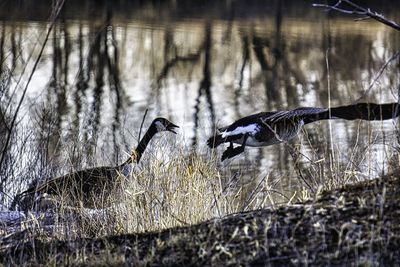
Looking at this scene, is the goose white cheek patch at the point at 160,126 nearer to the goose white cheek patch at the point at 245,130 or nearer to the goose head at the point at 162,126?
the goose head at the point at 162,126

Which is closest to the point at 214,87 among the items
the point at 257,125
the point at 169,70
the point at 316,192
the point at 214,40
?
the point at 169,70

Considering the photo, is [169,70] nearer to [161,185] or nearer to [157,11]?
[157,11]

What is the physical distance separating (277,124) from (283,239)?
157 inches

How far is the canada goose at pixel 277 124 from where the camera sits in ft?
22.0

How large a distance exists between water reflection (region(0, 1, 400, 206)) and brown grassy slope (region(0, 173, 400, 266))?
227 inches

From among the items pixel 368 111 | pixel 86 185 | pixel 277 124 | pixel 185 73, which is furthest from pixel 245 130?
pixel 185 73

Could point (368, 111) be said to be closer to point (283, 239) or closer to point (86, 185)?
point (283, 239)

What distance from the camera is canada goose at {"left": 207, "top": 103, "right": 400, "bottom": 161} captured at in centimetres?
670

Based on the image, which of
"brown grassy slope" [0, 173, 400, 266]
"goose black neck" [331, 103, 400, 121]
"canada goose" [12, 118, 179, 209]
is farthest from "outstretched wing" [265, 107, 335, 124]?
"brown grassy slope" [0, 173, 400, 266]

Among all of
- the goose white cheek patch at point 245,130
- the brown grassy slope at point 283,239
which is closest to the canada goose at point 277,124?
the goose white cheek patch at point 245,130

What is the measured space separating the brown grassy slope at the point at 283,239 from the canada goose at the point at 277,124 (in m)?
2.03

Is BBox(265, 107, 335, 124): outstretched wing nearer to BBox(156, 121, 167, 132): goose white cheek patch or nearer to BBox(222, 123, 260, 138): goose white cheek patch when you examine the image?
BBox(222, 123, 260, 138): goose white cheek patch

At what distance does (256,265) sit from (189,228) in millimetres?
606

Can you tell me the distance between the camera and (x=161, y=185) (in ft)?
23.1
